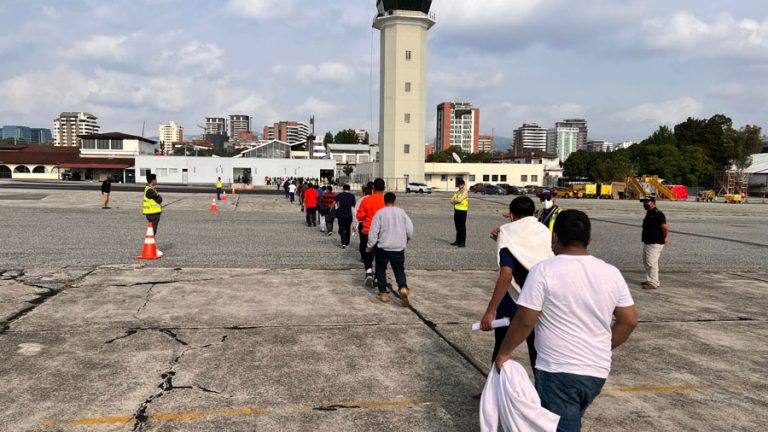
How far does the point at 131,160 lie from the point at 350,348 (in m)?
81.9

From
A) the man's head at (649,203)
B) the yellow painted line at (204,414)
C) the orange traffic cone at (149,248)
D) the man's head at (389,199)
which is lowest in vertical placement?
the yellow painted line at (204,414)

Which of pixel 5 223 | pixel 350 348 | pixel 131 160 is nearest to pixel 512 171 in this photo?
pixel 131 160

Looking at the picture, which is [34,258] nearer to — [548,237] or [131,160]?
[548,237]

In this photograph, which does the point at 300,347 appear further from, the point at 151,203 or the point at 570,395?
the point at 151,203

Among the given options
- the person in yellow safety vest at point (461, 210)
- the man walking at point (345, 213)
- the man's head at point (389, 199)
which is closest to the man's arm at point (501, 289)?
the man's head at point (389, 199)

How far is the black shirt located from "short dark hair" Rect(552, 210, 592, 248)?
7.44 m

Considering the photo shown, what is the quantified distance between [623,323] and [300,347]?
3657mm

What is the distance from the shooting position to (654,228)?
9086 millimetres

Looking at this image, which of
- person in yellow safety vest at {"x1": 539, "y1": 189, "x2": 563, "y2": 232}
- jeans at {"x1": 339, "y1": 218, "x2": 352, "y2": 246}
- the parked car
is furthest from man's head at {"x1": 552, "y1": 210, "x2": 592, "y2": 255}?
the parked car

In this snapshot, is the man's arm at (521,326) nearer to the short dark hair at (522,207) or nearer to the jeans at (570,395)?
the jeans at (570,395)

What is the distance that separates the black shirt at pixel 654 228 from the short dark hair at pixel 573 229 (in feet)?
24.4

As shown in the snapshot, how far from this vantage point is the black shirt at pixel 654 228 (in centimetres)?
902

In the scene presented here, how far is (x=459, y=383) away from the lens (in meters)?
4.55

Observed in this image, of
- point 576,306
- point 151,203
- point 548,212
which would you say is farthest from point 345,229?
point 576,306
